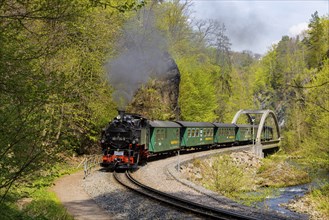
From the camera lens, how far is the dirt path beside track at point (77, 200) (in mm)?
11211

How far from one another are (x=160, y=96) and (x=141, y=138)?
16648 millimetres

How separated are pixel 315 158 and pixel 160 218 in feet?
50.7

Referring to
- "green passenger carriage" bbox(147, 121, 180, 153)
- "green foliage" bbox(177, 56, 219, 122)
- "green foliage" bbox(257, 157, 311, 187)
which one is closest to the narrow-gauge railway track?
"green passenger carriage" bbox(147, 121, 180, 153)

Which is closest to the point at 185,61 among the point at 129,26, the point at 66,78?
the point at 129,26

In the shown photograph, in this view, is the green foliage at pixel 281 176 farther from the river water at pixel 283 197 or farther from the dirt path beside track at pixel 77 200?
the dirt path beside track at pixel 77 200

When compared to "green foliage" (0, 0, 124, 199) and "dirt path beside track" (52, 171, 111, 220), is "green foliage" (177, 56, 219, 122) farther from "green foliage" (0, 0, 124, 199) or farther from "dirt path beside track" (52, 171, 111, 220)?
"green foliage" (0, 0, 124, 199)

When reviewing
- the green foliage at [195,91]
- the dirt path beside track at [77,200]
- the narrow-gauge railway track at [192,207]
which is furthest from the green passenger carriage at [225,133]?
the narrow-gauge railway track at [192,207]

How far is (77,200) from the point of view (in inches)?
527

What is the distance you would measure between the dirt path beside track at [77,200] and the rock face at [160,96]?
13.0 metres

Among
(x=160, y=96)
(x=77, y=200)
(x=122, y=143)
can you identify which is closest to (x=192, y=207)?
(x=77, y=200)

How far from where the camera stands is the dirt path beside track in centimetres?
1121

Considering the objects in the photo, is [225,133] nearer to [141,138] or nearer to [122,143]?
[141,138]

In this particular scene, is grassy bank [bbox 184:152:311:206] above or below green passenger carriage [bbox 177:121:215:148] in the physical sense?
below

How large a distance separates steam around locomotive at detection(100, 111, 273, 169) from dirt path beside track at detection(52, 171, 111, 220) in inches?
94.8
